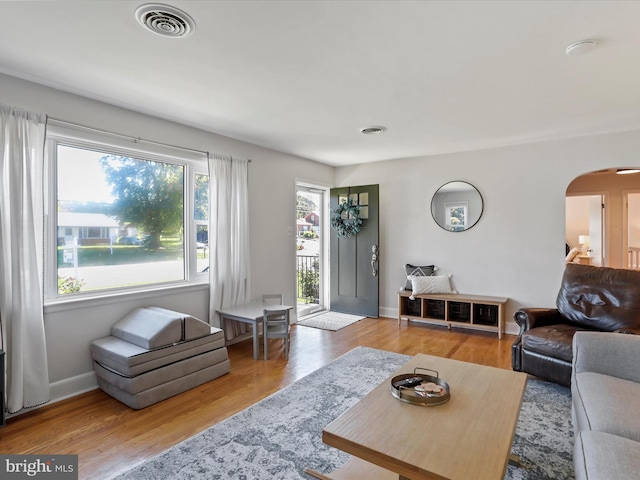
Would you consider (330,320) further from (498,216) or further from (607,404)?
(607,404)

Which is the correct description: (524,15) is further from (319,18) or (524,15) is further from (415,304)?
(415,304)

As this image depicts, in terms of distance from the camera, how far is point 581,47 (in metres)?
2.09

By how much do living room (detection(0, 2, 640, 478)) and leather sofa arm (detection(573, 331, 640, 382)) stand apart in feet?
5.72

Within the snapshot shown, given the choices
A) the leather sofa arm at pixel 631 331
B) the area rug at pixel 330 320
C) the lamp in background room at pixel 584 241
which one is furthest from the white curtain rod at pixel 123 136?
the lamp in background room at pixel 584 241

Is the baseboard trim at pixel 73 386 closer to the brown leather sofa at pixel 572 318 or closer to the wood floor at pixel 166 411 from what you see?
the wood floor at pixel 166 411

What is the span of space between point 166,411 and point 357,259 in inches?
141

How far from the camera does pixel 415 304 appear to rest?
5055 mm

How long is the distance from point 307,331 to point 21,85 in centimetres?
366

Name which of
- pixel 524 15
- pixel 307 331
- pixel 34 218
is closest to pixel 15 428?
pixel 34 218

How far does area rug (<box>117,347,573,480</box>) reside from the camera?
6.07ft

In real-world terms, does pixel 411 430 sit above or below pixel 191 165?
below

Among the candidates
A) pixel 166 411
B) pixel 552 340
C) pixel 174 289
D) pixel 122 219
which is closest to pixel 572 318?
pixel 552 340

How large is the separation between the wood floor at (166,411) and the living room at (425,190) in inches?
15.2

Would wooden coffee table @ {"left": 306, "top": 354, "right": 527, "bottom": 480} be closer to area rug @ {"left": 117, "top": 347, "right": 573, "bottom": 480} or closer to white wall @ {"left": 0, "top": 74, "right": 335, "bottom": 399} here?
area rug @ {"left": 117, "top": 347, "right": 573, "bottom": 480}
